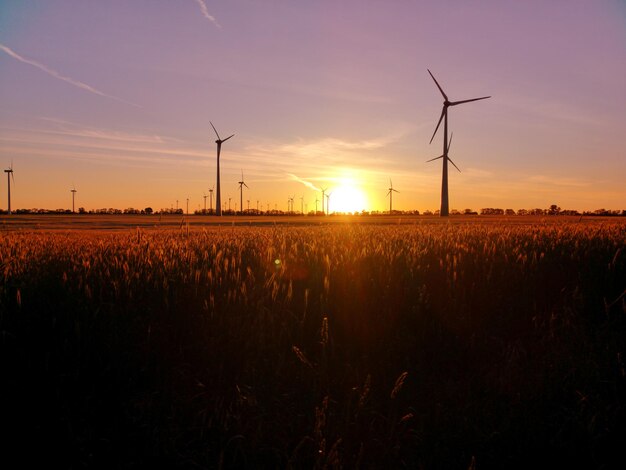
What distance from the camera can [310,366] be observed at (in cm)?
366

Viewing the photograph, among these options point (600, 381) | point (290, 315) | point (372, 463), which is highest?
point (290, 315)

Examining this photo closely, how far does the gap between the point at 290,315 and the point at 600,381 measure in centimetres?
281

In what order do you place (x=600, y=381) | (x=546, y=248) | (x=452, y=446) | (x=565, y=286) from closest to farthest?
(x=452, y=446) → (x=600, y=381) → (x=565, y=286) → (x=546, y=248)

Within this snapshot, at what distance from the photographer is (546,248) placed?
7.00 metres

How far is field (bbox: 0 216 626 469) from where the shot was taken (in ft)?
9.84

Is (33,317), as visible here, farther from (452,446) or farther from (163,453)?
(452,446)

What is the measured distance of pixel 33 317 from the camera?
4.16 meters

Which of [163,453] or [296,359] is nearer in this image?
[163,453]

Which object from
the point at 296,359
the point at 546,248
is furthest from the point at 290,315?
the point at 546,248

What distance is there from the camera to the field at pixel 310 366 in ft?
9.84

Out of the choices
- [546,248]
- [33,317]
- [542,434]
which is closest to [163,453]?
[33,317]

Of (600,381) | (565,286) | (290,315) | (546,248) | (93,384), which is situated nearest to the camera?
(93,384)

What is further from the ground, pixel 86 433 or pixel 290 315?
pixel 290 315

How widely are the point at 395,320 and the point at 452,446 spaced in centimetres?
172
